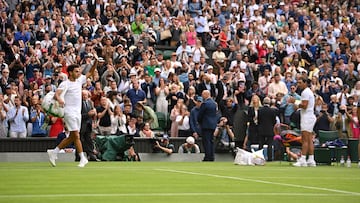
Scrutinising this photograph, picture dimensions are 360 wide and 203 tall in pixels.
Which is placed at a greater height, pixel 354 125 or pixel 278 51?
pixel 278 51

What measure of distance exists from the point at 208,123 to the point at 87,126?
3.69 meters

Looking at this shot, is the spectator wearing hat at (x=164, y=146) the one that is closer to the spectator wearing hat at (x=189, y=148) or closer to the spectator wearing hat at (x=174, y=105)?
the spectator wearing hat at (x=189, y=148)

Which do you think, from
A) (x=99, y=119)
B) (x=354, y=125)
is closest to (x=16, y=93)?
(x=99, y=119)

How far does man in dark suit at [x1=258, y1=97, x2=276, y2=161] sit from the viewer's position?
89.8ft

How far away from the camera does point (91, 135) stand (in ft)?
86.6

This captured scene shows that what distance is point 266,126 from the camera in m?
27.4

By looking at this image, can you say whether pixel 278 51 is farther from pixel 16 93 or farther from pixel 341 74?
pixel 16 93

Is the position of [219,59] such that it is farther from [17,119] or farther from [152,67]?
[17,119]

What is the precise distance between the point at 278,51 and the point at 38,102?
11.6 metres

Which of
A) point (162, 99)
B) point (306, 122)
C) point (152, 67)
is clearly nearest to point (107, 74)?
point (162, 99)

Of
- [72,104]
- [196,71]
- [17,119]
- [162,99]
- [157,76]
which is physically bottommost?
[17,119]

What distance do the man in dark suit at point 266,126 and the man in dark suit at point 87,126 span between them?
481 centimetres

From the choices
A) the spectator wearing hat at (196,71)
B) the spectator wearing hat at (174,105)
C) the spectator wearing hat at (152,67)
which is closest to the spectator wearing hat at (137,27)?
the spectator wearing hat at (152,67)

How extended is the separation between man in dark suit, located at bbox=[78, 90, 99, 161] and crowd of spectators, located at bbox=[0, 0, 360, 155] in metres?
2.19
